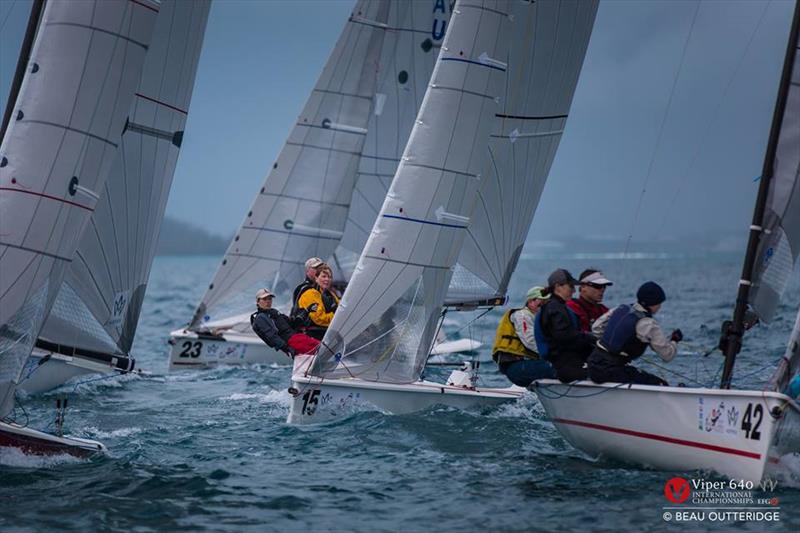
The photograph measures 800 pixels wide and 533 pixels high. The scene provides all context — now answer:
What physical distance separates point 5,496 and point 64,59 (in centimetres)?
357

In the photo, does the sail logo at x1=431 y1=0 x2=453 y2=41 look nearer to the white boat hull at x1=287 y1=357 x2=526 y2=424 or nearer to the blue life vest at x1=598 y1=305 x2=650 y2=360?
the white boat hull at x1=287 y1=357 x2=526 y2=424

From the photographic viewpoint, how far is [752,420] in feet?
27.8

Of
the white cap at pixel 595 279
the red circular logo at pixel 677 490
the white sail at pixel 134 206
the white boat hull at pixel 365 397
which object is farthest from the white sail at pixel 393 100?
the red circular logo at pixel 677 490

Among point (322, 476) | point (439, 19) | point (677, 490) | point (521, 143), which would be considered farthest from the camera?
point (439, 19)

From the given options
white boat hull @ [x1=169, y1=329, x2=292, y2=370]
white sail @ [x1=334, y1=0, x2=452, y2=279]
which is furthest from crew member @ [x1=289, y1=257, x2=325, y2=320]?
white sail @ [x1=334, y1=0, x2=452, y2=279]

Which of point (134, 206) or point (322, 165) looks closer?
point (134, 206)

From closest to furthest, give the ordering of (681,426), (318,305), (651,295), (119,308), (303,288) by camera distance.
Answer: (681,426)
(651,295)
(119,308)
(318,305)
(303,288)

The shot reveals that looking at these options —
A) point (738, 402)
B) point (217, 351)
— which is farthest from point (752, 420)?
point (217, 351)

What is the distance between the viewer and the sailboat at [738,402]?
8508mm

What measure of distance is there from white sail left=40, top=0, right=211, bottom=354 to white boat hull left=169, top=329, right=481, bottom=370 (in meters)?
5.57

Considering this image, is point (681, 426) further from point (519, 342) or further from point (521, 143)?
point (521, 143)

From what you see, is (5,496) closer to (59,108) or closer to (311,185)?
(59,108)

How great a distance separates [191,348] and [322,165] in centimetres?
397

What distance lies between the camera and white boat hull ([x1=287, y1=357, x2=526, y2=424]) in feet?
37.3
